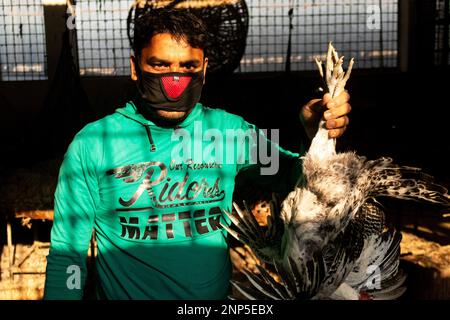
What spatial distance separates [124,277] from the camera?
2.00 meters

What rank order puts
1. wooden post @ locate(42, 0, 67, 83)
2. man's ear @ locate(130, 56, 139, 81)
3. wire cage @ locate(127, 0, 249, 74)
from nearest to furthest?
man's ear @ locate(130, 56, 139, 81) → wire cage @ locate(127, 0, 249, 74) → wooden post @ locate(42, 0, 67, 83)

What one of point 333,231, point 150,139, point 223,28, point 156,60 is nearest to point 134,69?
point 156,60

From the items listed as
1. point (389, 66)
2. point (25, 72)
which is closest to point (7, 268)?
point (25, 72)

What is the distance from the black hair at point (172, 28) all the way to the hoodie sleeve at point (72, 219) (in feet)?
1.30

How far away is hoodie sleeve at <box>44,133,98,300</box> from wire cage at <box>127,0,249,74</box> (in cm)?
484

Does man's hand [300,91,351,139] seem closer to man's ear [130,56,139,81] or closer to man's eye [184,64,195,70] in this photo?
man's eye [184,64,195,70]

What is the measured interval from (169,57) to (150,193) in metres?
0.46

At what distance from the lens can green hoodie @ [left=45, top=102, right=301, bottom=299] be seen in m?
1.94

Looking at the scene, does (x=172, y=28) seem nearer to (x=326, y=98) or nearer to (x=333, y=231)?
(x=326, y=98)

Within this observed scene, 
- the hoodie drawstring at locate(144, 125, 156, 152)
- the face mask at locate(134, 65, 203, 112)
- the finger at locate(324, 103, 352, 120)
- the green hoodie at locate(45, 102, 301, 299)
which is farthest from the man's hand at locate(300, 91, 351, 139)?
the hoodie drawstring at locate(144, 125, 156, 152)

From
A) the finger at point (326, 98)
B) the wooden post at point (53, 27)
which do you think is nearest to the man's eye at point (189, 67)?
the finger at point (326, 98)

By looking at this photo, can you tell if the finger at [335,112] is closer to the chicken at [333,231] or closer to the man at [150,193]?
the chicken at [333,231]

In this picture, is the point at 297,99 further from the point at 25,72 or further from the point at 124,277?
the point at 124,277

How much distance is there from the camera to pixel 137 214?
1965mm
